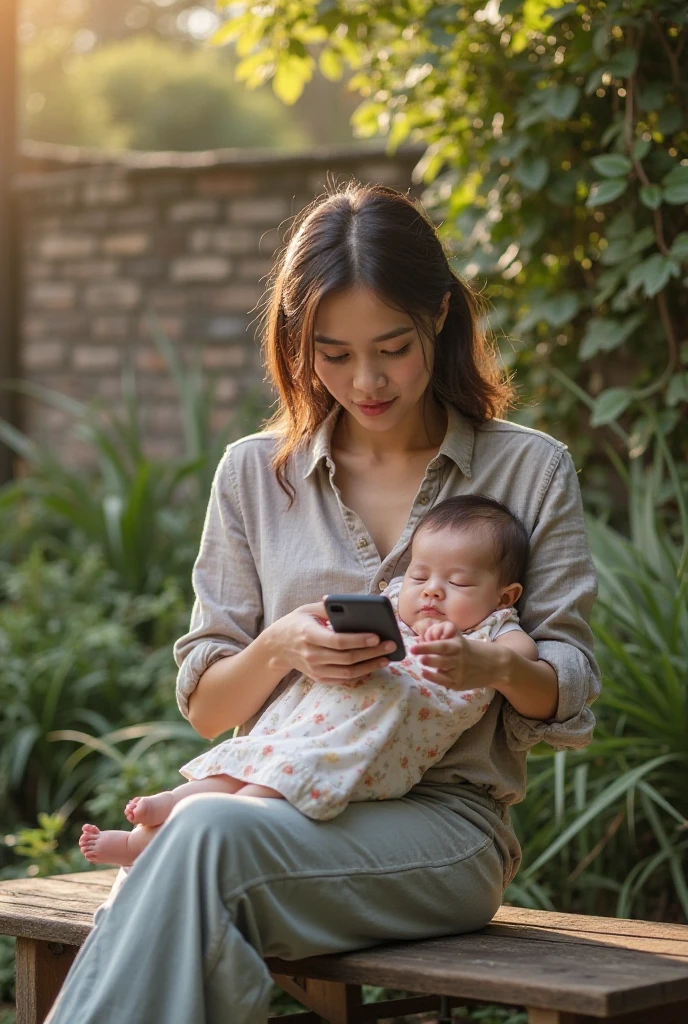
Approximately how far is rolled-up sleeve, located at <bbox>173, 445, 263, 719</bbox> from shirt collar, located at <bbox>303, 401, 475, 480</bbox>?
0.16m

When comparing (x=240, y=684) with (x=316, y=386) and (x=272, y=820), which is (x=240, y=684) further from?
(x=316, y=386)

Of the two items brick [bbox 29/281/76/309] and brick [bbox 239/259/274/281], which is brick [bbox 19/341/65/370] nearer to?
Result: brick [bbox 29/281/76/309]

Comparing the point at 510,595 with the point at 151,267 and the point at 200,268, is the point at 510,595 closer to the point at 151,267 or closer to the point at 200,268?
the point at 200,268

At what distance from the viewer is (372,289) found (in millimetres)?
2348

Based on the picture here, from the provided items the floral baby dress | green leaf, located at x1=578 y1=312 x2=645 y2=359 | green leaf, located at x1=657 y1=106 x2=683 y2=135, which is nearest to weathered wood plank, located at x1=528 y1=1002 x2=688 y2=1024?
the floral baby dress

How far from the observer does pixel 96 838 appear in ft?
7.43

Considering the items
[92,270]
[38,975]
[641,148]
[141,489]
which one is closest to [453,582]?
[38,975]

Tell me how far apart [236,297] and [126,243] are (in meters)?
0.62

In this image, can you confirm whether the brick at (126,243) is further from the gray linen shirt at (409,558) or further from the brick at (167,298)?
the gray linen shirt at (409,558)

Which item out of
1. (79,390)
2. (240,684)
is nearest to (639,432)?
(240,684)

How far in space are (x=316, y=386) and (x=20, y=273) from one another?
4.31m

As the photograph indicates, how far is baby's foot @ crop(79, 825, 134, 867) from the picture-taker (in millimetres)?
2260

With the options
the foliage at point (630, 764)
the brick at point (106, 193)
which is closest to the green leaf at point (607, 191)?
the foliage at point (630, 764)

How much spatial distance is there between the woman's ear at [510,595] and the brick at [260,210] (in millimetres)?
3851
